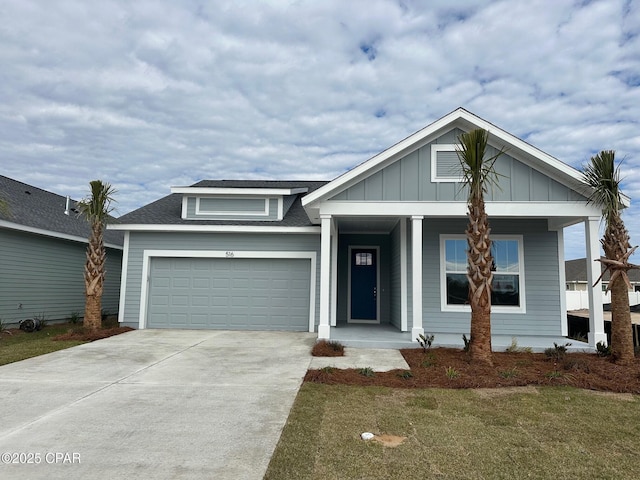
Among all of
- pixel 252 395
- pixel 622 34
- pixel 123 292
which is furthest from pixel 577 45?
pixel 123 292

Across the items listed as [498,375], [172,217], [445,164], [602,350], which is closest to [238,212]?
[172,217]

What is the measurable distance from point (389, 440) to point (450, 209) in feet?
19.9

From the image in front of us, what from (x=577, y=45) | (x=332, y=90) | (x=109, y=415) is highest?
(x=332, y=90)

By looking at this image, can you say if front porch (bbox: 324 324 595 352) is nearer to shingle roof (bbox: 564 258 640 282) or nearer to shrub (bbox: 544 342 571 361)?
shrub (bbox: 544 342 571 361)

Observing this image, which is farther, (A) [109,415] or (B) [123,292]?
(B) [123,292]

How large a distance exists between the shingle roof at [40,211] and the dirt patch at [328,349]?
8749mm

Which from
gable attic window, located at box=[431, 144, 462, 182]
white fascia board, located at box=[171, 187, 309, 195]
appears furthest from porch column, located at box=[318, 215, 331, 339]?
white fascia board, located at box=[171, 187, 309, 195]

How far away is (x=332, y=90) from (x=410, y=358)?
8974 millimetres

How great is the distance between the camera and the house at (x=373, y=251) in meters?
8.60

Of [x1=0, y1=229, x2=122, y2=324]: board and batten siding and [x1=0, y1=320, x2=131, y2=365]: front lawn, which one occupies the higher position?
[x1=0, y1=229, x2=122, y2=324]: board and batten siding

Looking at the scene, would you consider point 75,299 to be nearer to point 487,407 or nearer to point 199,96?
point 199,96

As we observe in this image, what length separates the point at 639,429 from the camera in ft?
13.0

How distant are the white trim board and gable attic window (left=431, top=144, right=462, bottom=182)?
3956 mm

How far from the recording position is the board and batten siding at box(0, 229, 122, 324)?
10633 mm
